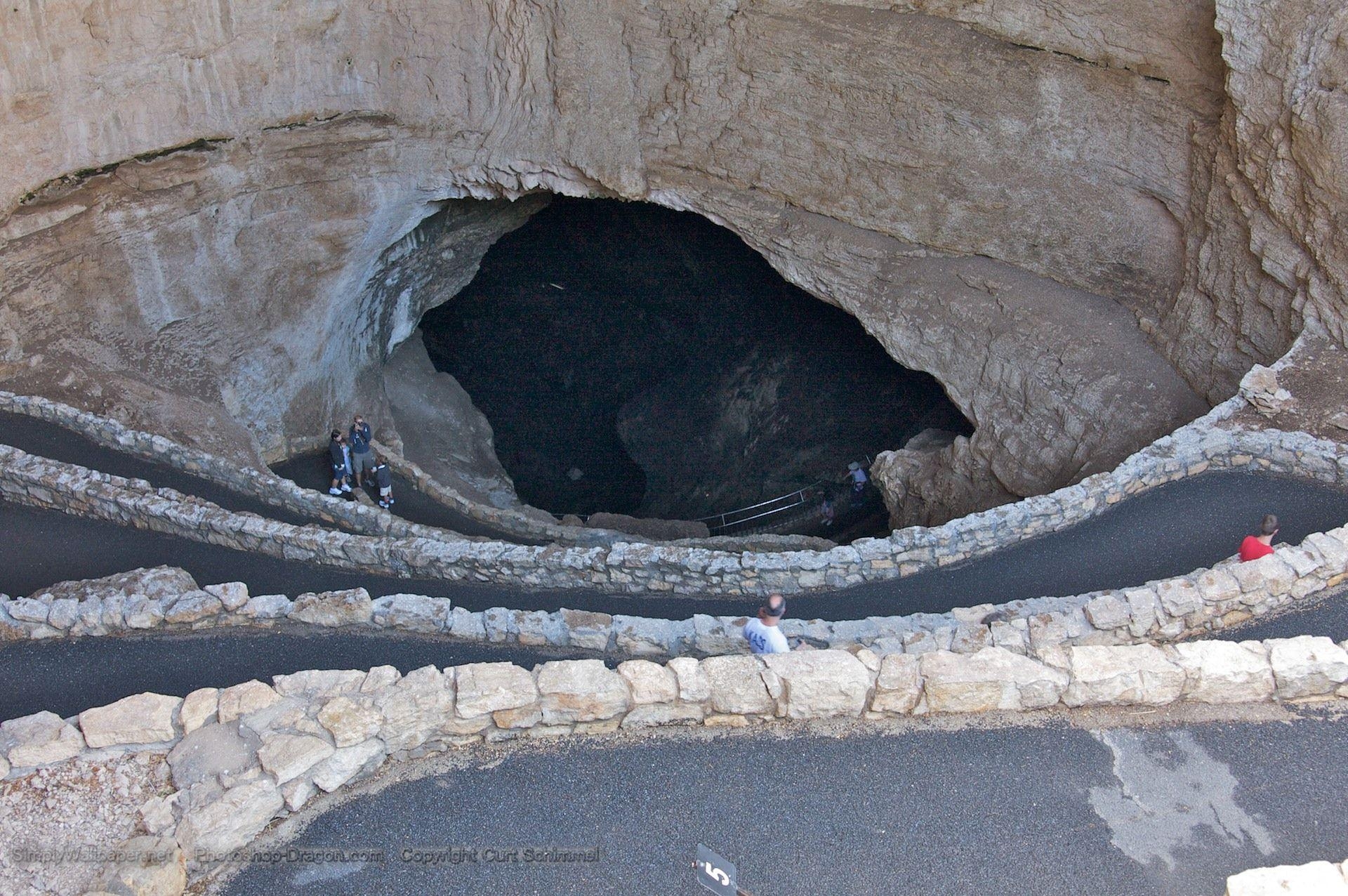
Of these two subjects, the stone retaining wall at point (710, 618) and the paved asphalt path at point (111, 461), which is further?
the paved asphalt path at point (111, 461)

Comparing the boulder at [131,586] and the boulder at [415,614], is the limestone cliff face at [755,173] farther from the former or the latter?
the boulder at [415,614]

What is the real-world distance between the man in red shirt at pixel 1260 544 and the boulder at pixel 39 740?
7.90m

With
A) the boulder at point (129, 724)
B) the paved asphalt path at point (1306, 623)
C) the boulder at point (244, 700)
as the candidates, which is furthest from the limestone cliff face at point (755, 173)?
the boulder at point (244, 700)

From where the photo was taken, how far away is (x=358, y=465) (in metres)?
13.2

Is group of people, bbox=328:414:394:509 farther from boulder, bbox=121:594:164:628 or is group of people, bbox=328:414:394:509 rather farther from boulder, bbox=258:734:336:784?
boulder, bbox=258:734:336:784

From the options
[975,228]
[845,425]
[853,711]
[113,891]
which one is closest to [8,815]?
[113,891]

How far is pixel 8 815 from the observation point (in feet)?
16.6

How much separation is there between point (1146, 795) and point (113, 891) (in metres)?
5.29

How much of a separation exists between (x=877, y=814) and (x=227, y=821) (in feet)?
11.1

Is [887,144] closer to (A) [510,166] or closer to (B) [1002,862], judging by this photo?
(A) [510,166]

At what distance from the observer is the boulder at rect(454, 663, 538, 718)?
5.43 meters

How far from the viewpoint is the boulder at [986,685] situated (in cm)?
561

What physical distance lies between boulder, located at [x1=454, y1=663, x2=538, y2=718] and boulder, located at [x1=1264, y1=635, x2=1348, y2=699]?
174 inches

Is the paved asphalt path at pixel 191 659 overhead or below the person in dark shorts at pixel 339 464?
overhead
